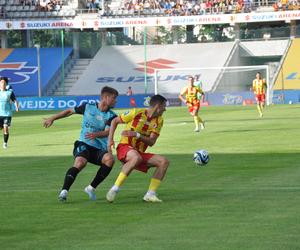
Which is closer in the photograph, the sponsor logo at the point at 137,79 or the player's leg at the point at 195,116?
the player's leg at the point at 195,116

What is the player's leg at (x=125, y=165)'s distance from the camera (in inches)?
548

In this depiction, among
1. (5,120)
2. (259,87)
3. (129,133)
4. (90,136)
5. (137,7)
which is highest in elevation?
(129,133)

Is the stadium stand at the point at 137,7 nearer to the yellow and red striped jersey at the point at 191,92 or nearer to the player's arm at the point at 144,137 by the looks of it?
the yellow and red striped jersey at the point at 191,92

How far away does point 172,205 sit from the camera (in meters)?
13.7

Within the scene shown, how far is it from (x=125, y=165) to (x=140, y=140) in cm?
45

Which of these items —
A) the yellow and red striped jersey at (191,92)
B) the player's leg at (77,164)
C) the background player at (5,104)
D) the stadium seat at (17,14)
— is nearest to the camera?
the player's leg at (77,164)

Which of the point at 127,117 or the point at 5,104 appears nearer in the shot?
the point at 127,117

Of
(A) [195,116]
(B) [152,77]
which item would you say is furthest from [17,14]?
(A) [195,116]

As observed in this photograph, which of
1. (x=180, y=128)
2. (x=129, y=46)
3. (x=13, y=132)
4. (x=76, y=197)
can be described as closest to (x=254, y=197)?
(x=76, y=197)

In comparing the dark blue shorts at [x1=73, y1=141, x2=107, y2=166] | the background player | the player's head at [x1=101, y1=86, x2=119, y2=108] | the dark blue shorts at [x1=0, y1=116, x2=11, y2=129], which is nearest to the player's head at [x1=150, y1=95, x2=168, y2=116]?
the player's head at [x1=101, y1=86, x2=119, y2=108]

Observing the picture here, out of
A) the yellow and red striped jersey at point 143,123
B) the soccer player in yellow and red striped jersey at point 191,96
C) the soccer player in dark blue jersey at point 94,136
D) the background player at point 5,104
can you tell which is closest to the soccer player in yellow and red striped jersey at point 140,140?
the yellow and red striped jersey at point 143,123

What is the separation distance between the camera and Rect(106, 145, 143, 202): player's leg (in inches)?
548

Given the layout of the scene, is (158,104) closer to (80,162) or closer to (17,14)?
(80,162)

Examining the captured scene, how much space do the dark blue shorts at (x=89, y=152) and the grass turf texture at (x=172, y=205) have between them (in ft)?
2.09
